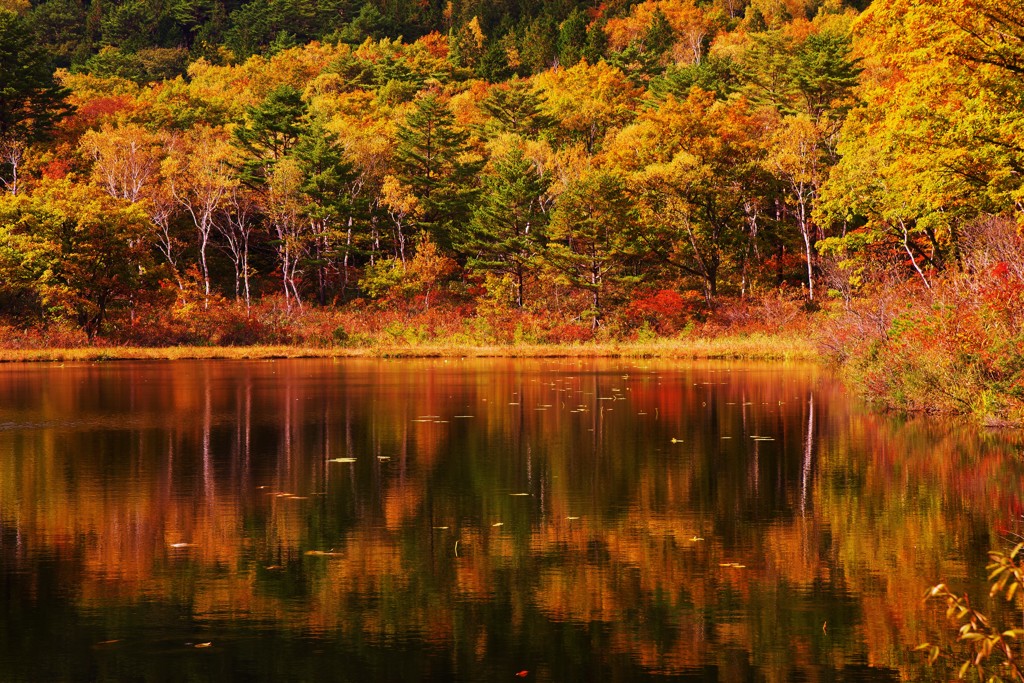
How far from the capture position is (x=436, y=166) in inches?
3268

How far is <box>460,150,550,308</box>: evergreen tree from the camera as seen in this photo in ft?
238

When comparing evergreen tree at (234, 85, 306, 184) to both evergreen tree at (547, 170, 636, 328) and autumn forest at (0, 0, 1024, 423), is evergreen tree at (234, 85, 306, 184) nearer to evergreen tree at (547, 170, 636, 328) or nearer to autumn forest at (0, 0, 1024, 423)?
autumn forest at (0, 0, 1024, 423)

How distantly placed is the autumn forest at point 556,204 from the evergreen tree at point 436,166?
0.79 feet

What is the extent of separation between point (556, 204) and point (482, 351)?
16453 mm

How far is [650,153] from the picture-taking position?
247 ft

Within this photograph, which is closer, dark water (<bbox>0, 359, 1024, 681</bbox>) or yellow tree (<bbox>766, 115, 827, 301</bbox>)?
dark water (<bbox>0, 359, 1024, 681</bbox>)

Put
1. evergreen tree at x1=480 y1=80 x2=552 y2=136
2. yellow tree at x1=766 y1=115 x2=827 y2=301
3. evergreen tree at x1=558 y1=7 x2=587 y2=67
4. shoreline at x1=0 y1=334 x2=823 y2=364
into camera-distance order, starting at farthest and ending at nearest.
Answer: evergreen tree at x1=558 y1=7 x2=587 y2=67 < evergreen tree at x1=480 y1=80 x2=552 y2=136 < yellow tree at x1=766 y1=115 x2=827 y2=301 < shoreline at x1=0 y1=334 x2=823 y2=364

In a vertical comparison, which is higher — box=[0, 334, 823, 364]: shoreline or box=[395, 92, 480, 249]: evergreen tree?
box=[395, 92, 480, 249]: evergreen tree

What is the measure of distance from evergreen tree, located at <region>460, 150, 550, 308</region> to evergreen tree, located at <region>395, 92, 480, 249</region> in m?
5.47

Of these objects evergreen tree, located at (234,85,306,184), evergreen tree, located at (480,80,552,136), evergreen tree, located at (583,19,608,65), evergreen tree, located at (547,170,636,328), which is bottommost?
evergreen tree, located at (547,170,636,328)

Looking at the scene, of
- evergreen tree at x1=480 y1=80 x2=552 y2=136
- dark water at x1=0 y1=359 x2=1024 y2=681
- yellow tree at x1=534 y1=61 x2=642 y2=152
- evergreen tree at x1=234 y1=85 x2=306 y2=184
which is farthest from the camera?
yellow tree at x1=534 y1=61 x2=642 y2=152

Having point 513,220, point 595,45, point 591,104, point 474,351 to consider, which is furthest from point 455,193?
point 595,45

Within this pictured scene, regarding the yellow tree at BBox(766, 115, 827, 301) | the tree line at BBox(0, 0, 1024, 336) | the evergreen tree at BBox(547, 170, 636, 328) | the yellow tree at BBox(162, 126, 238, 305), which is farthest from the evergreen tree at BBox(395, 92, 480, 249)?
the yellow tree at BBox(766, 115, 827, 301)

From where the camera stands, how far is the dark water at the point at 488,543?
8.27m
